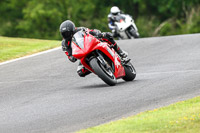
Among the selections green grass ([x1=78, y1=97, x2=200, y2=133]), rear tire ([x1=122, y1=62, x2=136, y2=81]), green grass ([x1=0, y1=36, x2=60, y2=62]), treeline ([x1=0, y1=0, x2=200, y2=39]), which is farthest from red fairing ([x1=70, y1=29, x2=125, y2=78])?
treeline ([x1=0, y1=0, x2=200, y2=39])

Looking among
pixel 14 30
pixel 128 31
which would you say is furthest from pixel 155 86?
pixel 14 30

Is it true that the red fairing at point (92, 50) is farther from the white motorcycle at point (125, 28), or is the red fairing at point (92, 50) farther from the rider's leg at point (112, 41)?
A: the white motorcycle at point (125, 28)

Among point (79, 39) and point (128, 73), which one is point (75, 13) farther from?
point (79, 39)

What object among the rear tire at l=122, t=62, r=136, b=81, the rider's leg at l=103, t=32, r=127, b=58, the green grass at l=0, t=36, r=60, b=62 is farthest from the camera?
the green grass at l=0, t=36, r=60, b=62

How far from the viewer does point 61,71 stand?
612 inches

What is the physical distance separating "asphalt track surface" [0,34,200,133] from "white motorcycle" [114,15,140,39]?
7.10m

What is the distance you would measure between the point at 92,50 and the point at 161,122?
407 centimetres

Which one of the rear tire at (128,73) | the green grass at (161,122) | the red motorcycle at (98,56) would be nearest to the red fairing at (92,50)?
the red motorcycle at (98,56)

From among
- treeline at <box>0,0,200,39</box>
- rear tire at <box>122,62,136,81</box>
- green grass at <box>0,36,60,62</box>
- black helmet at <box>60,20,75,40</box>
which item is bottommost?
treeline at <box>0,0,200,39</box>

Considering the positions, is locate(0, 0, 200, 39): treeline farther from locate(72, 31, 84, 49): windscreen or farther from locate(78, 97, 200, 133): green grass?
locate(78, 97, 200, 133): green grass

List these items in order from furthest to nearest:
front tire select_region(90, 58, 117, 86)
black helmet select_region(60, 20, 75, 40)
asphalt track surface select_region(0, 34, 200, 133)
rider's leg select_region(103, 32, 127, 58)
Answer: rider's leg select_region(103, 32, 127, 58) < black helmet select_region(60, 20, 75, 40) < front tire select_region(90, 58, 117, 86) < asphalt track surface select_region(0, 34, 200, 133)

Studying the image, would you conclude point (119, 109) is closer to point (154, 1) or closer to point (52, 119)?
point (52, 119)

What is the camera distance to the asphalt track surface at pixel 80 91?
9055 mm

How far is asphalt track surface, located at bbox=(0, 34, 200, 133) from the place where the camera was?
Result: 9055 millimetres
